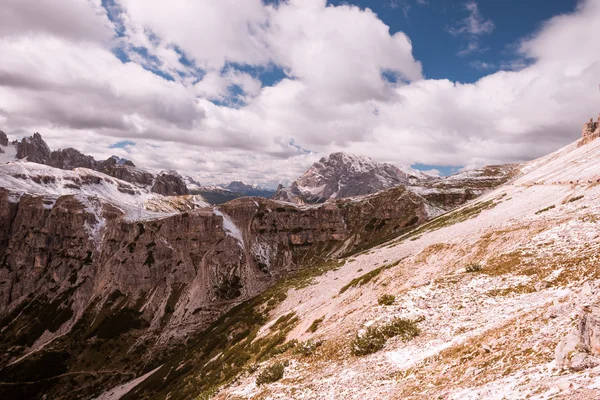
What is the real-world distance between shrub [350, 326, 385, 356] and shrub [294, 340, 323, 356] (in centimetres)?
367

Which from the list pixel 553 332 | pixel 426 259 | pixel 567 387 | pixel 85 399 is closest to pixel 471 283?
pixel 553 332

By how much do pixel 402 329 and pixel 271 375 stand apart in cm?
968

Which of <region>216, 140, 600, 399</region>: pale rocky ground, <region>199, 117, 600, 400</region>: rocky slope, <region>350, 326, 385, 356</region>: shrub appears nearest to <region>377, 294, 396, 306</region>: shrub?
<region>199, 117, 600, 400</region>: rocky slope

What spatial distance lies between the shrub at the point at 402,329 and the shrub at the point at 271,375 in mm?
7788

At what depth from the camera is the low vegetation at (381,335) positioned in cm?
1997

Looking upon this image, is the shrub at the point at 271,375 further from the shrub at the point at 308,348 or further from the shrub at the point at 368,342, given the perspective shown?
the shrub at the point at 368,342

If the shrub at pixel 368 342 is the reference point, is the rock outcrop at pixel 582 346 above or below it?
above

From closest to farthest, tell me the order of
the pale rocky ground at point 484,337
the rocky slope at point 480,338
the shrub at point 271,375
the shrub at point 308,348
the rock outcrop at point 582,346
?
the rock outcrop at point 582,346, the rocky slope at point 480,338, the pale rocky ground at point 484,337, the shrub at point 271,375, the shrub at point 308,348

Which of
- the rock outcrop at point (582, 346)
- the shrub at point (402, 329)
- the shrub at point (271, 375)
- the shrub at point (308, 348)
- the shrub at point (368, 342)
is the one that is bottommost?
the shrub at point (271, 375)

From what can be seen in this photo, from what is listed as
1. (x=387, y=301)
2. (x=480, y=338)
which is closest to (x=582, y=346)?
(x=480, y=338)

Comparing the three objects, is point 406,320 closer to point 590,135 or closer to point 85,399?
point 85,399

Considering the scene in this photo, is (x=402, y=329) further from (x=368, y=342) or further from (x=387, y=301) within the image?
(x=387, y=301)

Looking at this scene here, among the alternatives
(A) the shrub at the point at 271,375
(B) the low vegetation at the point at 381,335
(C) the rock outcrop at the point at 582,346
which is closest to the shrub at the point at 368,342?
(B) the low vegetation at the point at 381,335

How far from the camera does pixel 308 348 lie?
23.8 m
